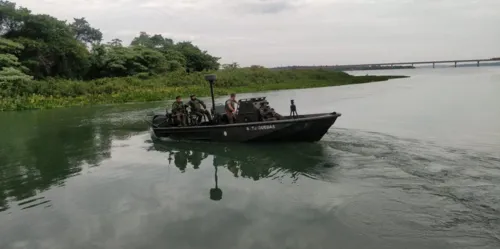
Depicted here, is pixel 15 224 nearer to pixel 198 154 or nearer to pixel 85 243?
pixel 85 243

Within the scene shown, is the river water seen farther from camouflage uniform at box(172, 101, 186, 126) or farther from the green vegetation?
the green vegetation

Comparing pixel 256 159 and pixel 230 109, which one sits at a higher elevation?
pixel 230 109

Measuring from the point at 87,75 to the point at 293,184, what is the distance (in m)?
40.9

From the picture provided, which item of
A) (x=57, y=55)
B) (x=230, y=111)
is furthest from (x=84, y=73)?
(x=230, y=111)

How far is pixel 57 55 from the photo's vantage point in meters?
39.8

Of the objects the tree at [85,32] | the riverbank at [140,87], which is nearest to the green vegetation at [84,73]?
the riverbank at [140,87]

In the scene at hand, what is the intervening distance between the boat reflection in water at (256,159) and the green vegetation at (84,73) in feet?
73.1

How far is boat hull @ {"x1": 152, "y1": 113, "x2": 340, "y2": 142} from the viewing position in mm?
12383

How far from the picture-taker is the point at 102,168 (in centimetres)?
1195

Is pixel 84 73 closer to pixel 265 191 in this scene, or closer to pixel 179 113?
pixel 179 113

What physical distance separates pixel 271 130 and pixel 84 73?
37171 millimetres

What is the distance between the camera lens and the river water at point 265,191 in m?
6.80

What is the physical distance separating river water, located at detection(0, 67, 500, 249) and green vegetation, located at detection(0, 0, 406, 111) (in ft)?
63.2

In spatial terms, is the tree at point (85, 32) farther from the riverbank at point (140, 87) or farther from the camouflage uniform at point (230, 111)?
the camouflage uniform at point (230, 111)
